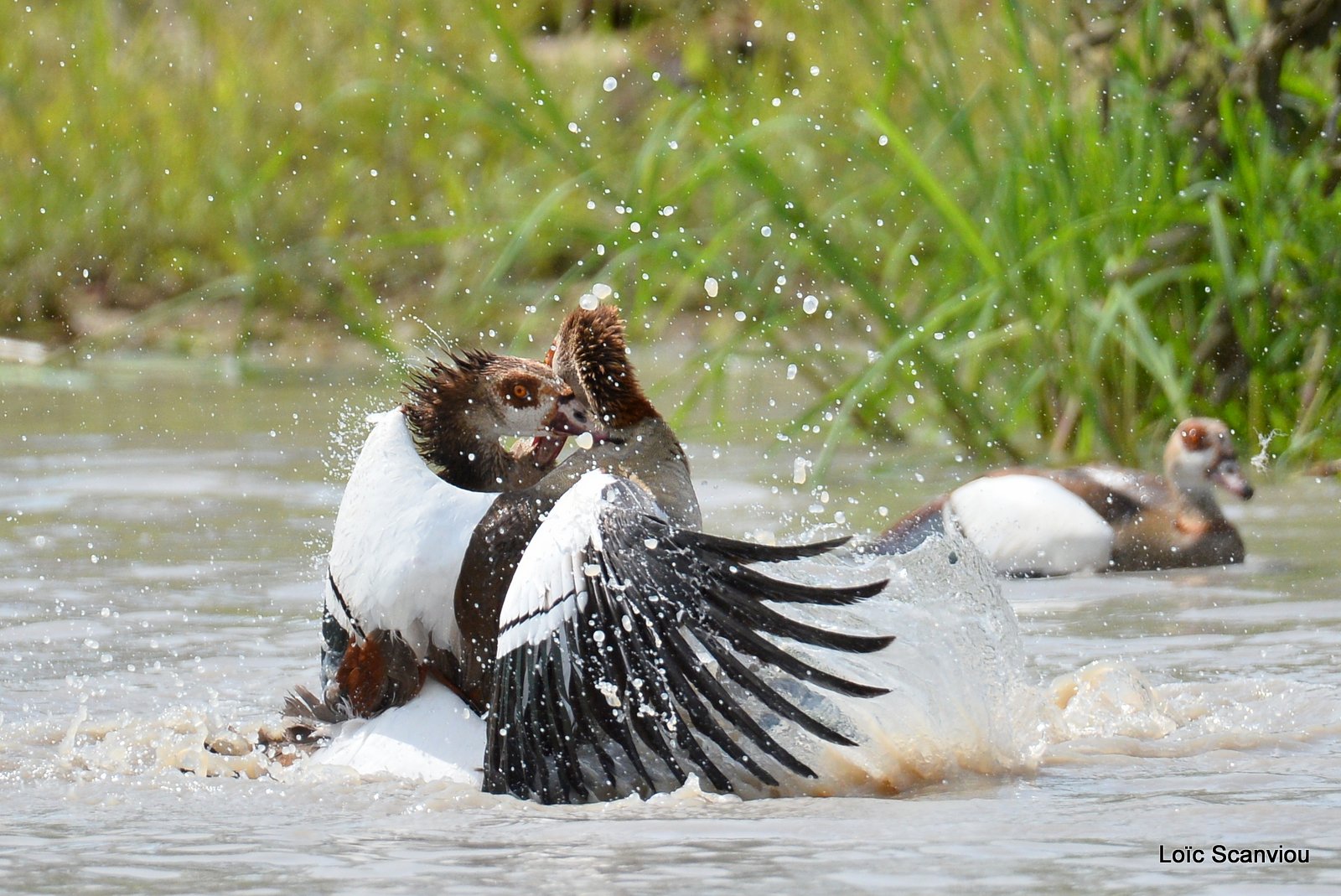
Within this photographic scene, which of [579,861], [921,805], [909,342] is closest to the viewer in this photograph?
[579,861]

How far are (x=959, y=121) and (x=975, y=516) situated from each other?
1199 millimetres

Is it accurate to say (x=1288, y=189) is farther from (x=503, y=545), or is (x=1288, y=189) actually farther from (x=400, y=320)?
(x=400, y=320)

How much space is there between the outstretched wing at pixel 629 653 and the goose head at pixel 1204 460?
2629 mm

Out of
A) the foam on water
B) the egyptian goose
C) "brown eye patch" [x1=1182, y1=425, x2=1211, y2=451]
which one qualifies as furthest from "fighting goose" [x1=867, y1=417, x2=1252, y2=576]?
the egyptian goose

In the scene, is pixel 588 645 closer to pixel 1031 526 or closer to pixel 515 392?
pixel 515 392

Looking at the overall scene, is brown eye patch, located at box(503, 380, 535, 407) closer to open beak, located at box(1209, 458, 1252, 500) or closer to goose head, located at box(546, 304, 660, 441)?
goose head, located at box(546, 304, 660, 441)

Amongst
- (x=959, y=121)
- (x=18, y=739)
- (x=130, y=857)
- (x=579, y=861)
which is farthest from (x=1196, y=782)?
(x=959, y=121)

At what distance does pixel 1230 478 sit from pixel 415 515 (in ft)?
9.08

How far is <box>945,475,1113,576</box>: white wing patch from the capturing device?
4.89 metres

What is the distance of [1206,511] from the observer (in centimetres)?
504

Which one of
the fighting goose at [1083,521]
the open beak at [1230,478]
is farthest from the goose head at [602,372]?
the open beak at [1230,478]

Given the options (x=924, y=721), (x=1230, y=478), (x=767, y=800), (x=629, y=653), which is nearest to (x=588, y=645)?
(x=629, y=653)

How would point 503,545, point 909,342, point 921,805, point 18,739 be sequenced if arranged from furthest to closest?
point 909,342, point 18,739, point 503,545, point 921,805

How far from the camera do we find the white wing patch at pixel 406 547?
3111 millimetres
